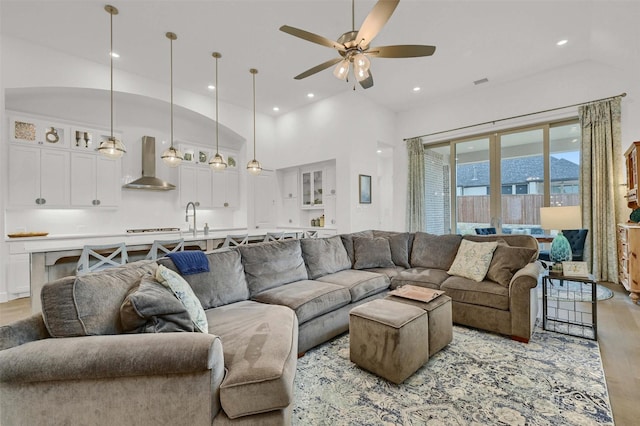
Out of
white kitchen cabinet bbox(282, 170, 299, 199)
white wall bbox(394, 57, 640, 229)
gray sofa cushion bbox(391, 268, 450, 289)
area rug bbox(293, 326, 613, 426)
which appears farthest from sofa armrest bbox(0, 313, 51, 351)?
white wall bbox(394, 57, 640, 229)

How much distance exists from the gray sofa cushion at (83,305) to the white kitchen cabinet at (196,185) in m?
4.49

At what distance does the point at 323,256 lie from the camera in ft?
11.2

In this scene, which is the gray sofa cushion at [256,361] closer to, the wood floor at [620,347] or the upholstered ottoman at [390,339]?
the upholstered ottoman at [390,339]

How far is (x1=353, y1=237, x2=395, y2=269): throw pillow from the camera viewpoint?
12.3ft

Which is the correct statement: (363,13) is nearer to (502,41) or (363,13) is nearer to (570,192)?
(502,41)

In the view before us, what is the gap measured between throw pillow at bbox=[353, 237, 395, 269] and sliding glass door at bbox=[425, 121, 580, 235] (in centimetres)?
279

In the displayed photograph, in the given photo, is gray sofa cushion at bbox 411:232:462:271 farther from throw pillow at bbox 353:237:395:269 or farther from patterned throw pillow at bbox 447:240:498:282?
throw pillow at bbox 353:237:395:269

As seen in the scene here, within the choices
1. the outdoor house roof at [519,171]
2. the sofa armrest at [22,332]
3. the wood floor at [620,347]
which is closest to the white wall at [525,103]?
the outdoor house roof at [519,171]

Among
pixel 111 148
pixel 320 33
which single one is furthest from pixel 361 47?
pixel 111 148

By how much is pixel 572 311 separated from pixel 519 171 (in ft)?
8.88

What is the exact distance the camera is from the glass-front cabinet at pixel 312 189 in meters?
6.46

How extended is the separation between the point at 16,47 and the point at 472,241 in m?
6.47

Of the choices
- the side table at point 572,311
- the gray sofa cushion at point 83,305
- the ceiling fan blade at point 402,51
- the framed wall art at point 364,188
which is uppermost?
the ceiling fan blade at point 402,51

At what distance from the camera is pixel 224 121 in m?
6.22
